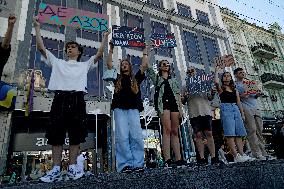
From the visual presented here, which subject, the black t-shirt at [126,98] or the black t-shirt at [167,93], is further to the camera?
the black t-shirt at [167,93]

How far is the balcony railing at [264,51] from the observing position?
2352 centimetres

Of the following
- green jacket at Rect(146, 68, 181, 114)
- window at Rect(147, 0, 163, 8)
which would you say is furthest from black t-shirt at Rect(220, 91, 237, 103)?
window at Rect(147, 0, 163, 8)

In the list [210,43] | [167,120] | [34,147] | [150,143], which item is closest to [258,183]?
[167,120]

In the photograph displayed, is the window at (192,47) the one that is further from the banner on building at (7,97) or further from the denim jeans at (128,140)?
the denim jeans at (128,140)

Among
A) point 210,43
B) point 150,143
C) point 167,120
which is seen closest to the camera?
point 167,120

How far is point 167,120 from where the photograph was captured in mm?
3604

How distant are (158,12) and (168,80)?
50.9 feet

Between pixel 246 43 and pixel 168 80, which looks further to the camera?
pixel 246 43

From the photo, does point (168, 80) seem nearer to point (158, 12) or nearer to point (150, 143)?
point (150, 143)

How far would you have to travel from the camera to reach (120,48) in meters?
15.1

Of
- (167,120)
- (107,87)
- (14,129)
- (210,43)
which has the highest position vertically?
(210,43)

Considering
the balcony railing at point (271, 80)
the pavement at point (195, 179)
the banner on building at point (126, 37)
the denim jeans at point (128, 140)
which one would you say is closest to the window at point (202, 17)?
the balcony railing at point (271, 80)

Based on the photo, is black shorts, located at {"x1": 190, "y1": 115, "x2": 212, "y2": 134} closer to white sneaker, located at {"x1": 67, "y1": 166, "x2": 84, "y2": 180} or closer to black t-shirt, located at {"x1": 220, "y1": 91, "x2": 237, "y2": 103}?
black t-shirt, located at {"x1": 220, "y1": 91, "x2": 237, "y2": 103}

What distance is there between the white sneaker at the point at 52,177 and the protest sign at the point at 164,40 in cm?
477
